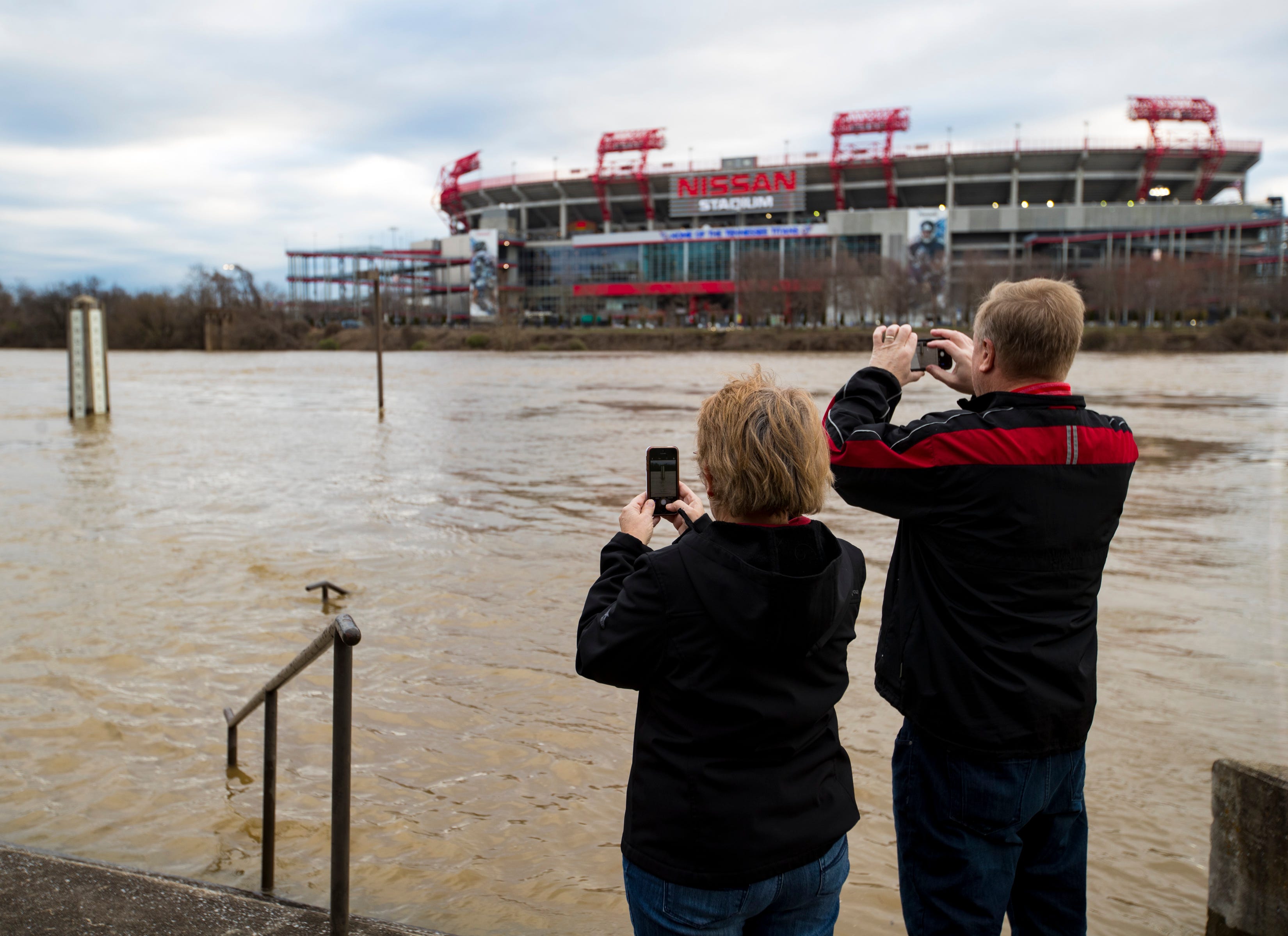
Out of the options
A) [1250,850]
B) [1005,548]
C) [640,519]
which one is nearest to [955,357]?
[1005,548]

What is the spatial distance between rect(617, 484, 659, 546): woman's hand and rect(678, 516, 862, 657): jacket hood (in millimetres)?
165

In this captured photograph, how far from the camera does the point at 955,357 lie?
2.79 metres

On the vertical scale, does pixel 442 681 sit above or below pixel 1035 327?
below

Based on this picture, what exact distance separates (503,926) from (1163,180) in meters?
102

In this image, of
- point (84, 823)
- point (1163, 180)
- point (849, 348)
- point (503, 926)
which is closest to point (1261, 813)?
point (503, 926)

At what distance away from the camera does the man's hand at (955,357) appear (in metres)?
2.79

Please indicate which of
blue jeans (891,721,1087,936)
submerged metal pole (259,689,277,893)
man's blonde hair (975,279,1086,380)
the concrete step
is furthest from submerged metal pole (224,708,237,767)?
man's blonde hair (975,279,1086,380)

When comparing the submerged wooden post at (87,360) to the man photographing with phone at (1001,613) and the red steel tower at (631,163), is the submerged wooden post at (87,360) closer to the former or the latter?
the man photographing with phone at (1001,613)

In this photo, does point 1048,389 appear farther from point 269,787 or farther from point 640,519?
point 269,787

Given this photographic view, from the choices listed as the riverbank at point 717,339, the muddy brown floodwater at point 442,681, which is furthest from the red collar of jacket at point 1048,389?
the riverbank at point 717,339

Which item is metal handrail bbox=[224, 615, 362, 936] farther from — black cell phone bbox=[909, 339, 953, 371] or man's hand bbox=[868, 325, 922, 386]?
black cell phone bbox=[909, 339, 953, 371]

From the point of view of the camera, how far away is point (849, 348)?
67.9 m

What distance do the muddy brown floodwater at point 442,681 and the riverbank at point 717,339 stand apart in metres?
39.2

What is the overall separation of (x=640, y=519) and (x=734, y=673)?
40cm
